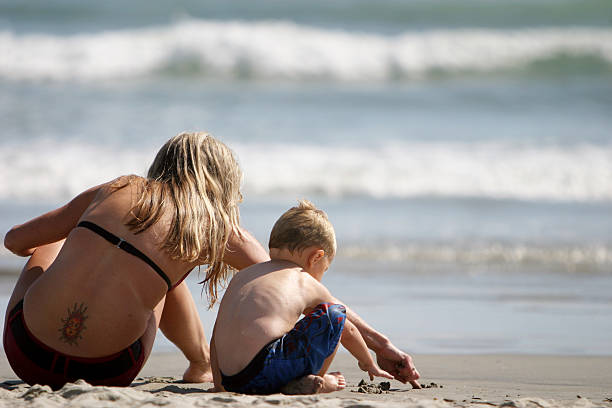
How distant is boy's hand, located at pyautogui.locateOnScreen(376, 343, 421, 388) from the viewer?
2818 millimetres

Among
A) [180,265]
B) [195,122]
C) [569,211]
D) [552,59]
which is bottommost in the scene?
[180,265]

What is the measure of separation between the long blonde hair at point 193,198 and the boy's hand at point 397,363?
0.69 meters

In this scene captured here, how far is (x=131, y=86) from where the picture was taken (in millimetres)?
13844

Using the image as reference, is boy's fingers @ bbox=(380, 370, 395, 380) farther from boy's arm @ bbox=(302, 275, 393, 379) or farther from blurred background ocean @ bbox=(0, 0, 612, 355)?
blurred background ocean @ bbox=(0, 0, 612, 355)

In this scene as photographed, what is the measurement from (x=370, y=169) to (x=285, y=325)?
691cm

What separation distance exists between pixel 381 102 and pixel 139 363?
11185 millimetres

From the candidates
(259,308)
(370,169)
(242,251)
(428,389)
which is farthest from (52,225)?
(370,169)

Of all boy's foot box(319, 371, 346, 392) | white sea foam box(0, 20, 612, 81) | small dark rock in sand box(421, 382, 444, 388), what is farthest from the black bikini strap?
white sea foam box(0, 20, 612, 81)

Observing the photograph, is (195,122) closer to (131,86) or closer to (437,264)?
(131,86)

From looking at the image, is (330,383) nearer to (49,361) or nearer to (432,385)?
(432,385)

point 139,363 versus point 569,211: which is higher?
point 569,211

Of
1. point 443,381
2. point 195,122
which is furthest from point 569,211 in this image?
point 195,122

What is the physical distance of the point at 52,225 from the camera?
273cm

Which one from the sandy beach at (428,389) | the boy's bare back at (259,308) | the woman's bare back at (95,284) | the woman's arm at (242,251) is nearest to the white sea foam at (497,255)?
the sandy beach at (428,389)
